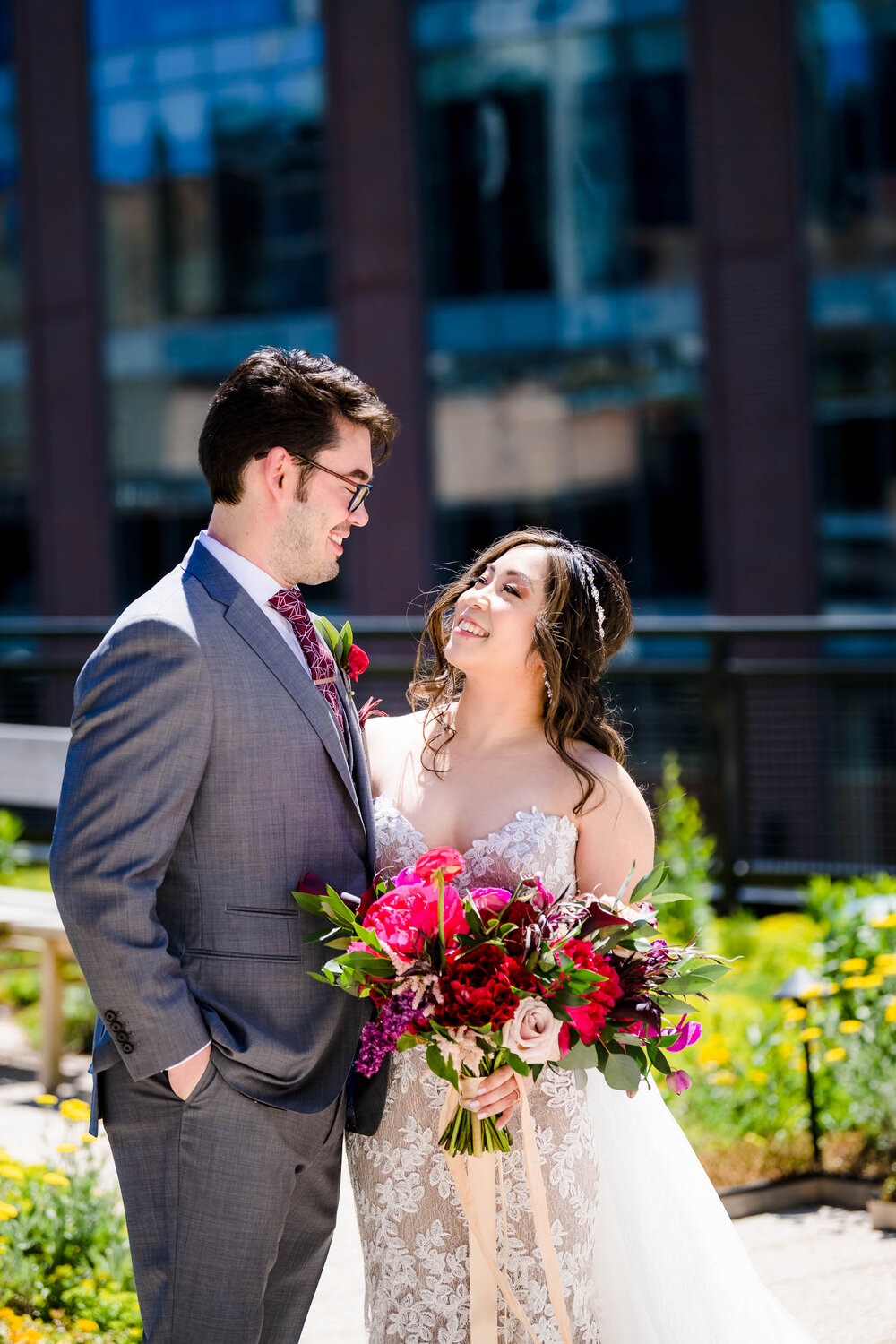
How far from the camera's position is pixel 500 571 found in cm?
321

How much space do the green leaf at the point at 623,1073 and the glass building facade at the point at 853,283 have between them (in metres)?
13.9

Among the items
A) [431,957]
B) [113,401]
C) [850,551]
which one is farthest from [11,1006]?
[113,401]

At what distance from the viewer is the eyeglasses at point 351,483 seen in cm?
269

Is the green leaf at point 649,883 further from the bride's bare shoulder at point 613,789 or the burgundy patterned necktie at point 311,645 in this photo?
the burgundy patterned necktie at point 311,645

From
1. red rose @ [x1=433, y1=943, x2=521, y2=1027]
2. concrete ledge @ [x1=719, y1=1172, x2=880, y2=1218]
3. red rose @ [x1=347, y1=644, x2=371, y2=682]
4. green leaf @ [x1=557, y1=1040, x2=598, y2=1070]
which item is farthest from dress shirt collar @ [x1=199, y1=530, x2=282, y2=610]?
concrete ledge @ [x1=719, y1=1172, x2=880, y2=1218]

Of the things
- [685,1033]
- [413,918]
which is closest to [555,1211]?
[685,1033]

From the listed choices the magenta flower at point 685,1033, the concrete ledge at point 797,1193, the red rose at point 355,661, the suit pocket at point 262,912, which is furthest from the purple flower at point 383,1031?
the concrete ledge at point 797,1193

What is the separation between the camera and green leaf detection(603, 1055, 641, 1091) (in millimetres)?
2582

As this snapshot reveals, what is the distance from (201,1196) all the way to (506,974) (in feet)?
2.25

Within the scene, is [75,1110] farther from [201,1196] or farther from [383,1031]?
[383,1031]

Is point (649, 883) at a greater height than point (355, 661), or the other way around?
point (355, 661)

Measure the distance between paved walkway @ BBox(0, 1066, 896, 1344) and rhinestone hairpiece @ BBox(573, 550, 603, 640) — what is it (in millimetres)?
2003

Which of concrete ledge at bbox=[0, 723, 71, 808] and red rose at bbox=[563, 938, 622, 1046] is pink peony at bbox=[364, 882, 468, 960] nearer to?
red rose at bbox=[563, 938, 622, 1046]

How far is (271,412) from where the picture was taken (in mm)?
2656
